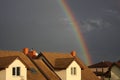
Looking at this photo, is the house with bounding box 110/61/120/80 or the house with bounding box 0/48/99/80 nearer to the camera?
the house with bounding box 0/48/99/80

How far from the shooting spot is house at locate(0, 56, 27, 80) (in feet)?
153

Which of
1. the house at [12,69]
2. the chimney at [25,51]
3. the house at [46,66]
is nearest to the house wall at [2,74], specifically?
the house at [12,69]

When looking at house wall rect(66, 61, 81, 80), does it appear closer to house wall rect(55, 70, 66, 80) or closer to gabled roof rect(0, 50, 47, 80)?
house wall rect(55, 70, 66, 80)

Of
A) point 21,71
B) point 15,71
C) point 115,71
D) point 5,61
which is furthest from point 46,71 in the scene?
point 115,71

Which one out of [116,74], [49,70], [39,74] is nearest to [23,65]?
[39,74]

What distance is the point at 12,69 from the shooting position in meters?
47.4

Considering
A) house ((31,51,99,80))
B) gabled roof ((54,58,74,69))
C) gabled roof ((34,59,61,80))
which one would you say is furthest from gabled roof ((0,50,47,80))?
gabled roof ((54,58,74,69))

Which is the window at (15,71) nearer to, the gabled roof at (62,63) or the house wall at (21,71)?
the house wall at (21,71)

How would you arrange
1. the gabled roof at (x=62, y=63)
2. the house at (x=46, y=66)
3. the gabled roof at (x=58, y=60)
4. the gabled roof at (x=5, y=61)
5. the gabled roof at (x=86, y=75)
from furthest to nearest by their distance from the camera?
the gabled roof at (x=86, y=75) < the gabled roof at (x=58, y=60) < the gabled roof at (x=62, y=63) < the house at (x=46, y=66) < the gabled roof at (x=5, y=61)

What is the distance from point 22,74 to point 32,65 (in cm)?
663

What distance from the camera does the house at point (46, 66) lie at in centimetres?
5138

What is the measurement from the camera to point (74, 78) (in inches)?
2339

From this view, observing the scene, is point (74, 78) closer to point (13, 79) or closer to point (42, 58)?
point (42, 58)

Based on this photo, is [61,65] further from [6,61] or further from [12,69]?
[6,61]
